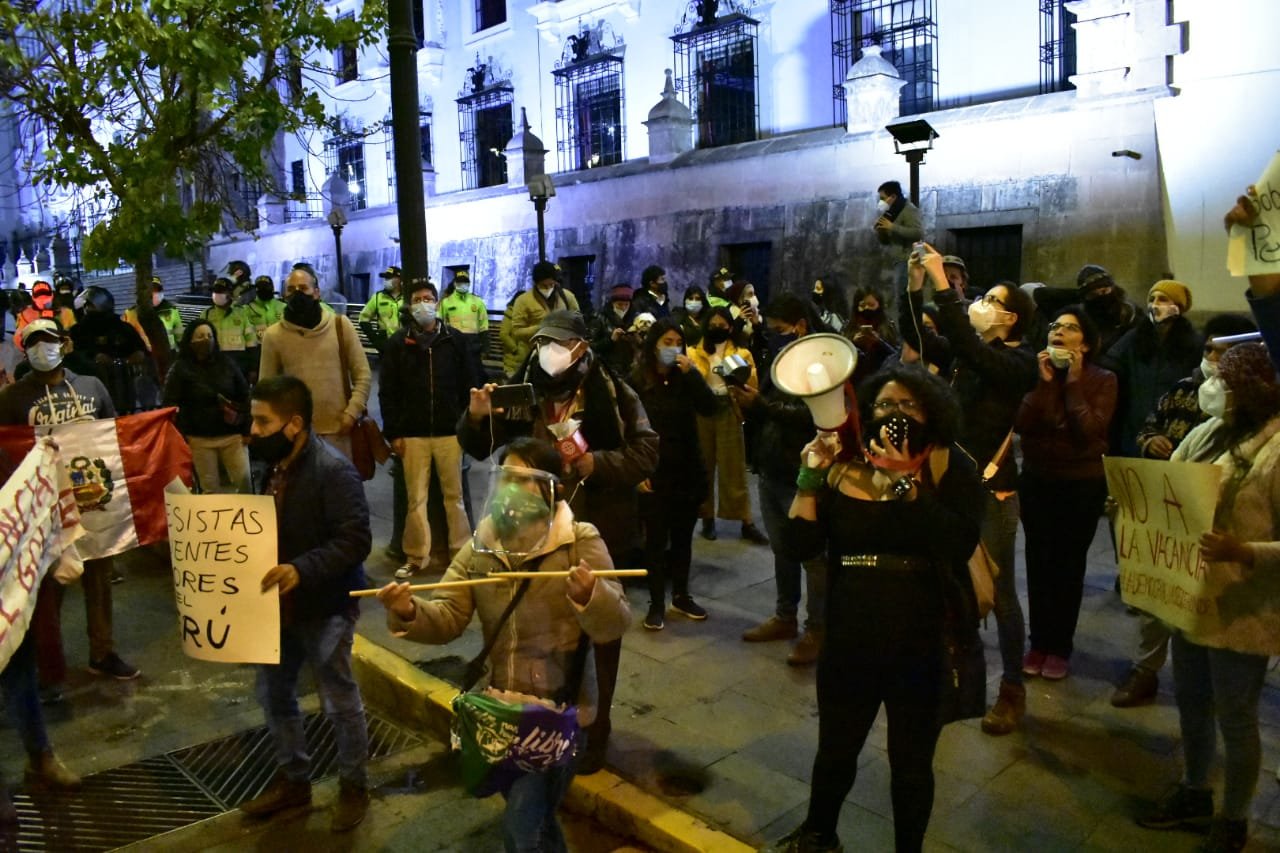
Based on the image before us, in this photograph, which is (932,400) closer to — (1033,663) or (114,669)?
(1033,663)

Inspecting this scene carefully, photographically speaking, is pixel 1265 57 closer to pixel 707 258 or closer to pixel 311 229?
pixel 707 258

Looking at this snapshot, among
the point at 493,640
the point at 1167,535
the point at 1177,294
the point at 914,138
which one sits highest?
the point at 914,138

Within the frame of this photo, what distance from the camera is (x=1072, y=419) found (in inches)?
202

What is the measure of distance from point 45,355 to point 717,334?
4.01 m

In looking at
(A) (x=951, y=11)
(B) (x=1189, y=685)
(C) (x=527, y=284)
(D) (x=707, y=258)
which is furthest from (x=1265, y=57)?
(C) (x=527, y=284)

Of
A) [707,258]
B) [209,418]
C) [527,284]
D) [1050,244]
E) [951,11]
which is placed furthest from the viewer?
[527,284]

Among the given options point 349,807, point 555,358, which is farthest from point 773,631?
point 349,807

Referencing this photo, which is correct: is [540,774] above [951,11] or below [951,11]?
below

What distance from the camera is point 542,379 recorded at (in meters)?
4.80

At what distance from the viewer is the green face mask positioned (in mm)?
3266

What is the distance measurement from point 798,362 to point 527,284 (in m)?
19.2

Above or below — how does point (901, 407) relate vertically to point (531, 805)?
above

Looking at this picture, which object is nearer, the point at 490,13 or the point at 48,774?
the point at 48,774

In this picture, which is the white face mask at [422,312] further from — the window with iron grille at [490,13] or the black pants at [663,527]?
the window with iron grille at [490,13]
